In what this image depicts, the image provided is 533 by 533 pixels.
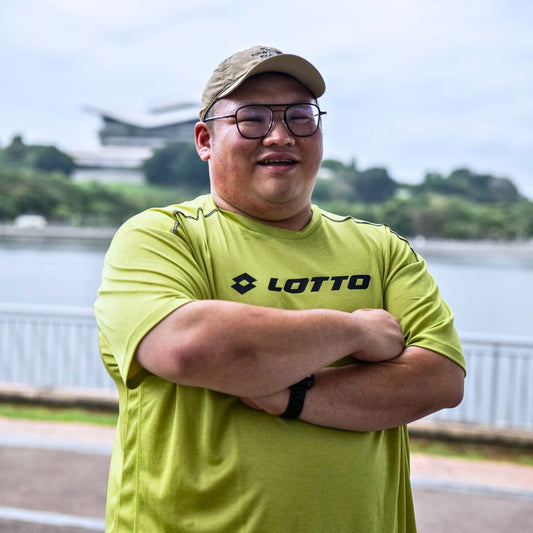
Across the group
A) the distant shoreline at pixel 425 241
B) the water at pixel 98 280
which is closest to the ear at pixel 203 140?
the water at pixel 98 280

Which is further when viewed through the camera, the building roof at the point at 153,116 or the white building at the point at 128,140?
the white building at the point at 128,140

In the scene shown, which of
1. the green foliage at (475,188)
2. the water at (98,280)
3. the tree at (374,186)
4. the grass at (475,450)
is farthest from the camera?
the green foliage at (475,188)

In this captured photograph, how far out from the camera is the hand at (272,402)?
1.04 metres

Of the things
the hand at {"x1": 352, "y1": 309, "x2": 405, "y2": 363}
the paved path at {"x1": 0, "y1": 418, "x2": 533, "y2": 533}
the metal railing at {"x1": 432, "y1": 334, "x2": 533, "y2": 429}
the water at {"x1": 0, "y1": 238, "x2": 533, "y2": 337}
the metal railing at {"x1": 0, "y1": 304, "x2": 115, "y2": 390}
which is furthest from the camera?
the water at {"x1": 0, "y1": 238, "x2": 533, "y2": 337}

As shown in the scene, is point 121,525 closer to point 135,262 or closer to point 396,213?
point 135,262

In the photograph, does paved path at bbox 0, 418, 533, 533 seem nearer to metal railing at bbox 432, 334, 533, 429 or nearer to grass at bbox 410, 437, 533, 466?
grass at bbox 410, 437, 533, 466

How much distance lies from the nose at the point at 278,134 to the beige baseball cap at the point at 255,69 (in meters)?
0.09

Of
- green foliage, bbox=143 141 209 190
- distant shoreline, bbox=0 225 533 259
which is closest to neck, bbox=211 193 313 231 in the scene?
green foliage, bbox=143 141 209 190

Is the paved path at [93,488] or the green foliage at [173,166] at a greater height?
the green foliage at [173,166]

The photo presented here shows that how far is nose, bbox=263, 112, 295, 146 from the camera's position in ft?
3.83

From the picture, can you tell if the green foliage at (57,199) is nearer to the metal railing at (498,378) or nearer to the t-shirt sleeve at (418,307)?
the metal railing at (498,378)

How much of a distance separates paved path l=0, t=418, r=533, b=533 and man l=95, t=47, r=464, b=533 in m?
2.07

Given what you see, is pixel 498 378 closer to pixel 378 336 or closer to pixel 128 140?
pixel 378 336

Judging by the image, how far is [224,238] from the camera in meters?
1.19
